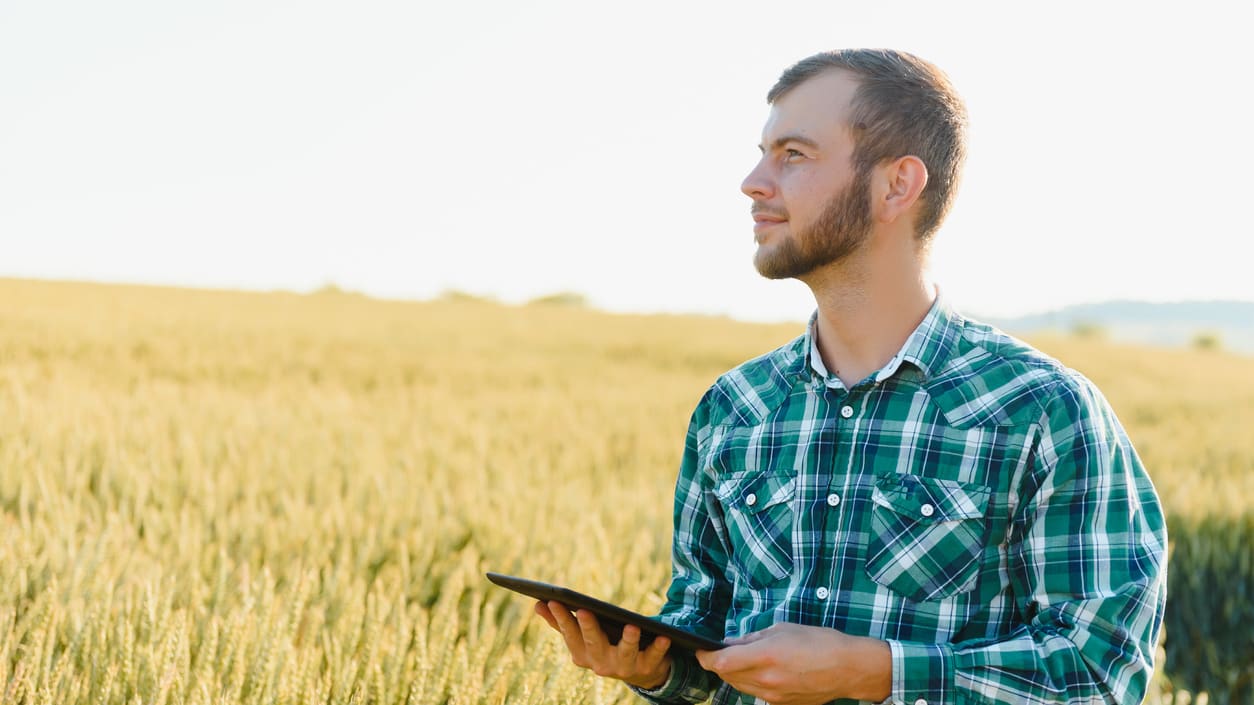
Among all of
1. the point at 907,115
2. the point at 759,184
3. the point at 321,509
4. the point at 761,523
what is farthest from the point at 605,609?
the point at 321,509

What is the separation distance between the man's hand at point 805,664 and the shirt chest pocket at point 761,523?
26cm

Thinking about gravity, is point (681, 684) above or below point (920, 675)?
below

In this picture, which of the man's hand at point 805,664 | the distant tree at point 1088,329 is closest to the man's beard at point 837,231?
the man's hand at point 805,664

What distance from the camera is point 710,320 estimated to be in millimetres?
24906

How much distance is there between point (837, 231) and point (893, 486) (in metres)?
0.40

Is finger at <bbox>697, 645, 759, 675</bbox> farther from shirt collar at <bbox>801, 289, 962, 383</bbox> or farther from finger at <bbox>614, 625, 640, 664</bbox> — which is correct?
shirt collar at <bbox>801, 289, 962, 383</bbox>

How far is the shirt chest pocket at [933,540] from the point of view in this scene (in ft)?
5.22

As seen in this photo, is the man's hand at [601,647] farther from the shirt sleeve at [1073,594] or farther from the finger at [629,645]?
the shirt sleeve at [1073,594]

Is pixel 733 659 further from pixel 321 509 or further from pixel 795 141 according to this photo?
pixel 321 509

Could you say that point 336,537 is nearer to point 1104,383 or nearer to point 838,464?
point 838,464

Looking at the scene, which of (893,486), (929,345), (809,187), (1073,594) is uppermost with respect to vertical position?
(809,187)

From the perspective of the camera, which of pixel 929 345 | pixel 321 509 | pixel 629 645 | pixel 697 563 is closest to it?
pixel 629 645

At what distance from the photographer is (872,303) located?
5.70 ft

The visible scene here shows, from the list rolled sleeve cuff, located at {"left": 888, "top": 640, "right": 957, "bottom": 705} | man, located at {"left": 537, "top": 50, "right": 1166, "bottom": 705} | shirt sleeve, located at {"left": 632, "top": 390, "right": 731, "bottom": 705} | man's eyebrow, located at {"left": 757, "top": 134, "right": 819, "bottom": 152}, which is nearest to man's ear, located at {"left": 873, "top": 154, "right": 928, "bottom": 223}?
man, located at {"left": 537, "top": 50, "right": 1166, "bottom": 705}
